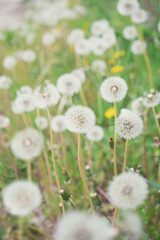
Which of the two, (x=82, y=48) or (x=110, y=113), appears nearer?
(x=110, y=113)

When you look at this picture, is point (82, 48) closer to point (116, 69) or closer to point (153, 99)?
point (116, 69)

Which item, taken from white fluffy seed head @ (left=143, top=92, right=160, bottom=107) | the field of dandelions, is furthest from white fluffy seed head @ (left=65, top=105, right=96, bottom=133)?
white fluffy seed head @ (left=143, top=92, right=160, bottom=107)

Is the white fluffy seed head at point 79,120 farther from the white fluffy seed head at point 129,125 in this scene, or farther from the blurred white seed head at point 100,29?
the blurred white seed head at point 100,29

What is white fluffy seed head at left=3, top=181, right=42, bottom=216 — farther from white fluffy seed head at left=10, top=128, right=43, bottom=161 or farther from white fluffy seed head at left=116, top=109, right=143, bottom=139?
white fluffy seed head at left=116, top=109, right=143, bottom=139

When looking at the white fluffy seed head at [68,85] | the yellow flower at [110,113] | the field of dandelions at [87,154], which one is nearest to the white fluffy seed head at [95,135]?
the field of dandelions at [87,154]

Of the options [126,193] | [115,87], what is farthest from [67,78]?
[126,193]

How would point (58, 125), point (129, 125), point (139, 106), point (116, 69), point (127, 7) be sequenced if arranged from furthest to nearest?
point (116, 69) → point (127, 7) → point (58, 125) → point (139, 106) → point (129, 125)

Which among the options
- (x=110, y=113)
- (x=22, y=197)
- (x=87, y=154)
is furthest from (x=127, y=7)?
(x=22, y=197)
